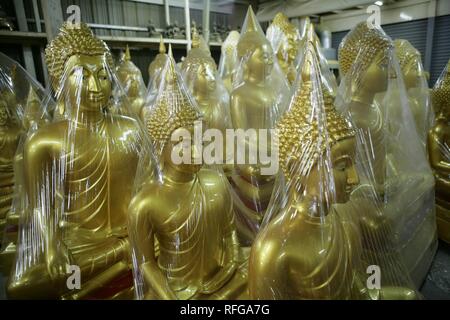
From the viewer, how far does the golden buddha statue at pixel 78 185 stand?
157cm

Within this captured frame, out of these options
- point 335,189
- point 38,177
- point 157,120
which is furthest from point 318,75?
point 38,177

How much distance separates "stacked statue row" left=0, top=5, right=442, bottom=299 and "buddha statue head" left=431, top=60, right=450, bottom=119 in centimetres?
52

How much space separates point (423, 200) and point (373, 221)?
100 cm

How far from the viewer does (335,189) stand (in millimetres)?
1083

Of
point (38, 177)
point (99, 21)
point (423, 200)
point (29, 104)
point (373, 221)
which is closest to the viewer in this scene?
point (373, 221)

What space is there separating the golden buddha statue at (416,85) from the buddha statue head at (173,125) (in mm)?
2368

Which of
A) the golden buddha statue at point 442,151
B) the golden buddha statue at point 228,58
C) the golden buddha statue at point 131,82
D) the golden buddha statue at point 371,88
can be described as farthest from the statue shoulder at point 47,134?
the golden buddha statue at point 228,58

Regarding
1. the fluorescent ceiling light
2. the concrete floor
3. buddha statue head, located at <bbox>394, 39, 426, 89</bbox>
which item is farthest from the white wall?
the concrete floor

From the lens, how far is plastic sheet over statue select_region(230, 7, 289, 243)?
2467 mm

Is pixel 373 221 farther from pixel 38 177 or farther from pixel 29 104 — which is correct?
pixel 29 104

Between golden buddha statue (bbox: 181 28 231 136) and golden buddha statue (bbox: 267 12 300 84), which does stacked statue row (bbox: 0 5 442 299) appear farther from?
golden buddha statue (bbox: 267 12 300 84)

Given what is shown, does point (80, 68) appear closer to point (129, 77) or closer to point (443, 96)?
point (129, 77)

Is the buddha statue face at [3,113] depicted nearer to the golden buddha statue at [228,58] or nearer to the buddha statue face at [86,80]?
the buddha statue face at [86,80]

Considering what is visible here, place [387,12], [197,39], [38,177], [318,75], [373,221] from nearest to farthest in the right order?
[318,75]
[373,221]
[38,177]
[197,39]
[387,12]
